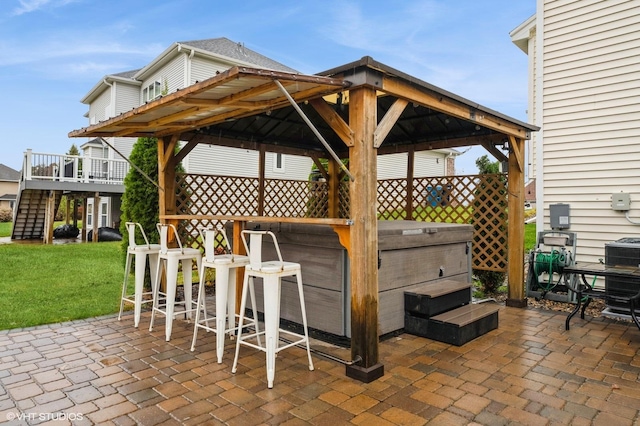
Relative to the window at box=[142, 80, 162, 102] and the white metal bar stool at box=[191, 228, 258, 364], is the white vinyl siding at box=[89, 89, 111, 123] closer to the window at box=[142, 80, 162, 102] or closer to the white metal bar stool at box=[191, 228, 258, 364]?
the window at box=[142, 80, 162, 102]

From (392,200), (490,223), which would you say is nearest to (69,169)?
(392,200)

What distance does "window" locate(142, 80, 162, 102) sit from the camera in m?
14.3

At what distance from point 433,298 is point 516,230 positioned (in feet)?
6.46

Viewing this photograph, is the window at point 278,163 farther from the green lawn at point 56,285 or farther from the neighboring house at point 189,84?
the green lawn at point 56,285

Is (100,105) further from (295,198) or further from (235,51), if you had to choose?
(295,198)

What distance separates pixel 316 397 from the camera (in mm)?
2545

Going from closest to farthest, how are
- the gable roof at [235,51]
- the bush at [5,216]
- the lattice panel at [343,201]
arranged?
1. the lattice panel at [343,201]
2. the gable roof at [235,51]
3. the bush at [5,216]

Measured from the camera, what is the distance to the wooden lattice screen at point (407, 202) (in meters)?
5.46

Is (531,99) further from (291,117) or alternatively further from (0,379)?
(0,379)

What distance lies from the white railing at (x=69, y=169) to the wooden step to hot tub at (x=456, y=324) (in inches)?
459

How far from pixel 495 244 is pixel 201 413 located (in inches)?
180

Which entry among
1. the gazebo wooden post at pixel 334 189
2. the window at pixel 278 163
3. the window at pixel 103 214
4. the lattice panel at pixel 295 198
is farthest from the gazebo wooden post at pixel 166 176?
the window at pixel 103 214

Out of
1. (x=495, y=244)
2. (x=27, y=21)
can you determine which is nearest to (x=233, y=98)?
(x=495, y=244)

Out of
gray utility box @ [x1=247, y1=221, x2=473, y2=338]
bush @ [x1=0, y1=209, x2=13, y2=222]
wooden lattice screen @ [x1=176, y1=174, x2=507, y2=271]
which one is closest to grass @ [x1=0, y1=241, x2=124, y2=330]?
wooden lattice screen @ [x1=176, y1=174, x2=507, y2=271]
